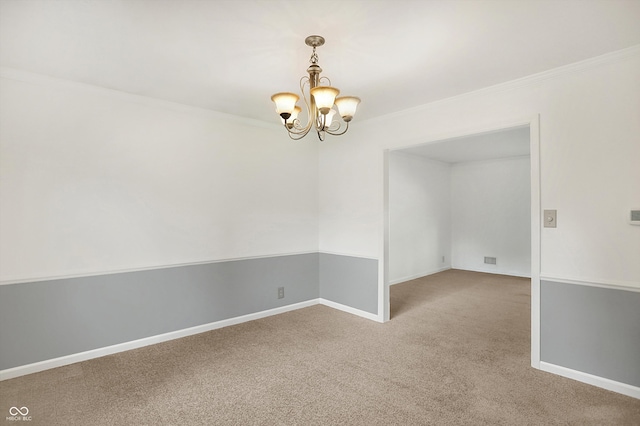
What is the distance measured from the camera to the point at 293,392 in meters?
2.41

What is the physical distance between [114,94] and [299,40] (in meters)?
1.96

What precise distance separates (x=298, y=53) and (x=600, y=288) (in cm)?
285

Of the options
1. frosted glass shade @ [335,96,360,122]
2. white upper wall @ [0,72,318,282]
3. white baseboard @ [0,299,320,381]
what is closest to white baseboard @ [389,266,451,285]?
white baseboard @ [0,299,320,381]

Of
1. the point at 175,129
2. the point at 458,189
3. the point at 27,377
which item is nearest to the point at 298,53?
the point at 175,129

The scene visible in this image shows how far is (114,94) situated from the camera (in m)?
3.05

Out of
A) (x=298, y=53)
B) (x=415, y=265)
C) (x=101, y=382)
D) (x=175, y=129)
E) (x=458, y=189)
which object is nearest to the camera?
(x=298, y=53)

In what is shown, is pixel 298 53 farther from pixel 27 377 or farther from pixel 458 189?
pixel 458 189

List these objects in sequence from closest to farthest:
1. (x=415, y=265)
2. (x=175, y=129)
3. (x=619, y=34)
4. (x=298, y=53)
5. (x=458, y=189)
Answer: (x=619, y=34)
(x=298, y=53)
(x=175, y=129)
(x=415, y=265)
(x=458, y=189)

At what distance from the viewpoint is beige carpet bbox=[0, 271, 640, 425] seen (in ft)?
7.00

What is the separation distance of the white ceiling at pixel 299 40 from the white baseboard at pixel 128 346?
2.38 meters

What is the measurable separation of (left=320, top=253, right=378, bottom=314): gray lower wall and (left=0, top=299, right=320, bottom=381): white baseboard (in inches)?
22.3

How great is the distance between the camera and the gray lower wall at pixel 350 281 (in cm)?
404

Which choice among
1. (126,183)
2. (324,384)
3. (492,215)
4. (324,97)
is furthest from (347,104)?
(492,215)

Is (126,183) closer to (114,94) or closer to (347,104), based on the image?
(114,94)
